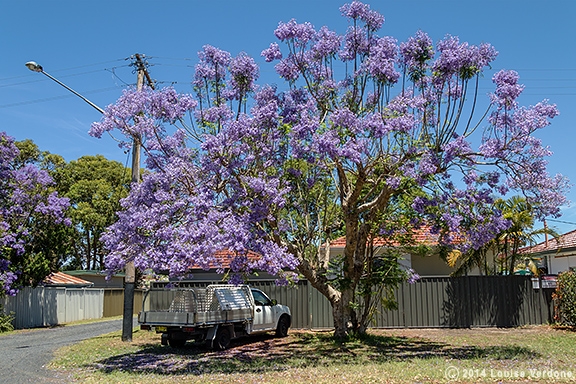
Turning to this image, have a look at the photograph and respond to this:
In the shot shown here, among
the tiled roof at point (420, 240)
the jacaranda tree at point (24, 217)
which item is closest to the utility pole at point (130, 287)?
the jacaranda tree at point (24, 217)

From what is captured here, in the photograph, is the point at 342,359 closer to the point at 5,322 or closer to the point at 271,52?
the point at 271,52

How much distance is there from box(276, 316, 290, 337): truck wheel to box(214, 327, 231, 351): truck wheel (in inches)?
102

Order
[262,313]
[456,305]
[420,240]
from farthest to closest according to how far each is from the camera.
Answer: [420,240], [456,305], [262,313]

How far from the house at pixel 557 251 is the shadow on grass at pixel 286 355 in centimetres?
1368

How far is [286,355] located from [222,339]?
7.67 feet

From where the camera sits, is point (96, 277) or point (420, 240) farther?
point (96, 277)

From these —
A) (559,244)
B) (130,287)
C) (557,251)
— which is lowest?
(130,287)

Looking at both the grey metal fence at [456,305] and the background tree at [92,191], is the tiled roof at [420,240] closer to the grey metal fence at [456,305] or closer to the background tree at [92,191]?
the grey metal fence at [456,305]

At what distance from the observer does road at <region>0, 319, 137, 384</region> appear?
10945mm

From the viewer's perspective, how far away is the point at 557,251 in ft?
85.9

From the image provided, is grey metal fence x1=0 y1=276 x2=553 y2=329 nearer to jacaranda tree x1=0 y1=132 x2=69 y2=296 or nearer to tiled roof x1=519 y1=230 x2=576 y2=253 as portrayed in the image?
tiled roof x1=519 y1=230 x2=576 y2=253

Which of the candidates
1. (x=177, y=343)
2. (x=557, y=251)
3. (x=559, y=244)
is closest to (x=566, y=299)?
(x=557, y=251)

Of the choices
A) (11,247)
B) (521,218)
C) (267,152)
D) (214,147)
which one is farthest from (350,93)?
(11,247)

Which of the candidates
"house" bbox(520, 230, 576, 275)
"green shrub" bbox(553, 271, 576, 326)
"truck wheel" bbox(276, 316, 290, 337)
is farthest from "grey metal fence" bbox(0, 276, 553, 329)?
"house" bbox(520, 230, 576, 275)
